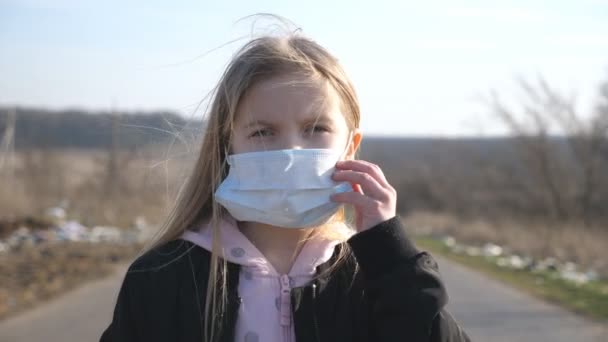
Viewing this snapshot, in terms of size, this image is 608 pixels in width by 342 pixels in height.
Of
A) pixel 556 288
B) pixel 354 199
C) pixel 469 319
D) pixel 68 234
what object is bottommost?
pixel 68 234

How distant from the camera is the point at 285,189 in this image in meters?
2.09

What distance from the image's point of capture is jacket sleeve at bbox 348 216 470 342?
188 centimetres

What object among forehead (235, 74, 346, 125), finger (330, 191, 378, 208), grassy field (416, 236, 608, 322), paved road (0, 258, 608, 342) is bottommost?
grassy field (416, 236, 608, 322)

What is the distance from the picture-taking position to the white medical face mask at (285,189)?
6.78 ft

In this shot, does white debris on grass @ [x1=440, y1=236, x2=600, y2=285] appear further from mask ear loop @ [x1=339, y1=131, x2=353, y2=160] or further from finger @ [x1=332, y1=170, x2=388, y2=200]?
finger @ [x1=332, y1=170, x2=388, y2=200]

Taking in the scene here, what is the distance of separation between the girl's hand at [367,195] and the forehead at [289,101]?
0.18m

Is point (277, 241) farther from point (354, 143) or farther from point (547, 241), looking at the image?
point (547, 241)

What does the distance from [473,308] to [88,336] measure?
4.24 meters

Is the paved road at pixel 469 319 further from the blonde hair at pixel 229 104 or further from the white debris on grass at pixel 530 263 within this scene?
the blonde hair at pixel 229 104

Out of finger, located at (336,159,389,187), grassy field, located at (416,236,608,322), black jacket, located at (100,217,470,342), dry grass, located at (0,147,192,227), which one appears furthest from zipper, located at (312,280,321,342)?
dry grass, located at (0,147,192,227)

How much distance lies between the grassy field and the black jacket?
6.53 meters

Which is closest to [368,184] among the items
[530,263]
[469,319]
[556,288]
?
[469,319]

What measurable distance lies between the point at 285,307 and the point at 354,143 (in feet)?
2.00

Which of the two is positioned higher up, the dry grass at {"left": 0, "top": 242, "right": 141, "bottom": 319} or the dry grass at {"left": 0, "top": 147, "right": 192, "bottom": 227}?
the dry grass at {"left": 0, "top": 242, "right": 141, "bottom": 319}
